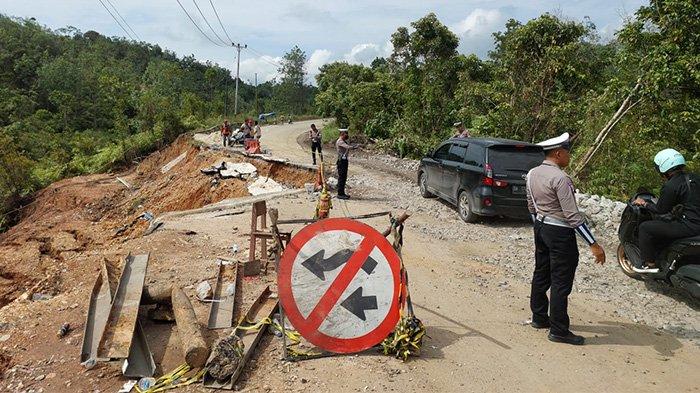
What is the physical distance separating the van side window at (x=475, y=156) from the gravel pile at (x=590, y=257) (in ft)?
4.09

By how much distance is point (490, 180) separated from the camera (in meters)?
9.05

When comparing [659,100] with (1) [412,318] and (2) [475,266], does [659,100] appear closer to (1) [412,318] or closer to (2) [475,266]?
(2) [475,266]

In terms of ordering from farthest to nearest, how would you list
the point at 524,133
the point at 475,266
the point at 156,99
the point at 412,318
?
the point at 156,99, the point at 524,133, the point at 475,266, the point at 412,318

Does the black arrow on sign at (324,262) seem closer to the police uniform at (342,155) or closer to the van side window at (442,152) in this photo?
the van side window at (442,152)

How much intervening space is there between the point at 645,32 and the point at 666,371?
11.0 m

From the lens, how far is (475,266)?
732 centimetres

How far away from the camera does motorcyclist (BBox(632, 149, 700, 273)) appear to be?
530 centimetres

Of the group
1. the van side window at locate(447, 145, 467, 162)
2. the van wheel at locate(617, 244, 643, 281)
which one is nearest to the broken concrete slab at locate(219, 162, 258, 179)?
the van side window at locate(447, 145, 467, 162)

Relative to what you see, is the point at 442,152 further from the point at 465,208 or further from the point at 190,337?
the point at 190,337

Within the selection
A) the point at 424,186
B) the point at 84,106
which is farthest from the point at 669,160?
the point at 84,106

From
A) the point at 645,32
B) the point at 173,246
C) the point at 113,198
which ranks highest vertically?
the point at 645,32

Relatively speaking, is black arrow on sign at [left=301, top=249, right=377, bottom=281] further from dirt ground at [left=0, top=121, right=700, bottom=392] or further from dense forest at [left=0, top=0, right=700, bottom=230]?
dense forest at [left=0, top=0, right=700, bottom=230]

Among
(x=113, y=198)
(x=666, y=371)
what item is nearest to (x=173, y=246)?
(x=666, y=371)

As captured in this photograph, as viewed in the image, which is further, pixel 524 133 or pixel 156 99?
pixel 156 99
